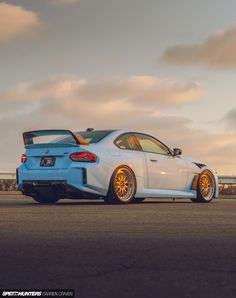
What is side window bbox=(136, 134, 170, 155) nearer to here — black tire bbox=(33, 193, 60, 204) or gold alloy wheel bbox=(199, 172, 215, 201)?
gold alloy wheel bbox=(199, 172, 215, 201)

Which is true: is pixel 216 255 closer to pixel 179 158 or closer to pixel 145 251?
pixel 145 251

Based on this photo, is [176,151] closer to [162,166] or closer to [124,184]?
[162,166]

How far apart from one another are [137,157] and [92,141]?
101 cm

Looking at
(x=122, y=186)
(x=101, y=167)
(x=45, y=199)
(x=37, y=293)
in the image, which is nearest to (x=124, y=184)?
(x=122, y=186)

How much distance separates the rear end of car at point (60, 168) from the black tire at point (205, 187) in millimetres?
3072

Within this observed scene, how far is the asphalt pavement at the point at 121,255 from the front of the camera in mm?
4176

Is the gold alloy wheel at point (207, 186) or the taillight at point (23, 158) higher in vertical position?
the taillight at point (23, 158)

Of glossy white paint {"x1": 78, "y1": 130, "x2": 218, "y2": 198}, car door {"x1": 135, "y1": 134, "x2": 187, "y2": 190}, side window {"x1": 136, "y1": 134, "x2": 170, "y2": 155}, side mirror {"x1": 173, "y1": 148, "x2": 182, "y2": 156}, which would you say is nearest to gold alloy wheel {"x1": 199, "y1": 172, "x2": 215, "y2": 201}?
glossy white paint {"x1": 78, "y1": 130, "x2": 218, "y2": 198}

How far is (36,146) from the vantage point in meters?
12.4

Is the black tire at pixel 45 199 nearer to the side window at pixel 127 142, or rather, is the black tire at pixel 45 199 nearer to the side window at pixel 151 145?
the side window at pixel 127 142

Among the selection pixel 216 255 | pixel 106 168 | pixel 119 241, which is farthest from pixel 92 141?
pixel 216 255

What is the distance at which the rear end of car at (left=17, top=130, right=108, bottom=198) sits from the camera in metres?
11.6

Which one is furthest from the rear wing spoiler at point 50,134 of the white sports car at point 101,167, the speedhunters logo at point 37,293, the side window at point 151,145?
the speedhunters logo at point 37,293

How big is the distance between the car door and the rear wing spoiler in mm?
1645
